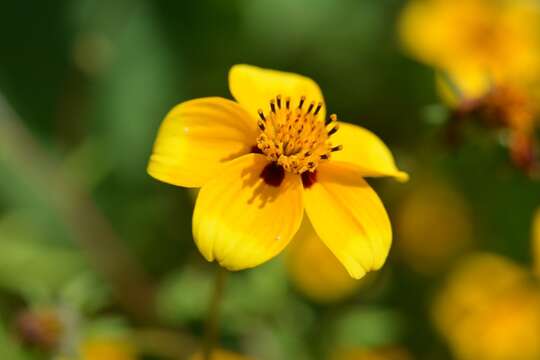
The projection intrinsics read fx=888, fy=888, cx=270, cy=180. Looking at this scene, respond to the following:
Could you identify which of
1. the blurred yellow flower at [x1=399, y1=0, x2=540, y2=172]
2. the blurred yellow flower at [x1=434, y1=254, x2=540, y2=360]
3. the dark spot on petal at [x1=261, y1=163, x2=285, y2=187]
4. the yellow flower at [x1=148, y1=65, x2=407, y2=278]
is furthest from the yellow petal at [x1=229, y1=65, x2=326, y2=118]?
the blurred yellow flower at [x1=399, y1=0, x2=540, y2=172]

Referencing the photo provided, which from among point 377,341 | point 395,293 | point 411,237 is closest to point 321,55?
point 411,237

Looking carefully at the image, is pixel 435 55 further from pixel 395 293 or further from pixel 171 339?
pixel 171 339

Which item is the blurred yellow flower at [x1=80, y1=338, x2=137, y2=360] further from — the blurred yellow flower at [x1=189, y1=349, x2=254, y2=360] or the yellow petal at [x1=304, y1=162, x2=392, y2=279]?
the yellow petal at [x1=304, y1=162, x2=392, y2=279]

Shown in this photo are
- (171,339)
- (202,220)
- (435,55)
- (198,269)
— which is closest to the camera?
(202,220)

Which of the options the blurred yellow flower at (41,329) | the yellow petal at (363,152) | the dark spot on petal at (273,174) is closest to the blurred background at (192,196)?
the blurred yellow flower at (41,329)

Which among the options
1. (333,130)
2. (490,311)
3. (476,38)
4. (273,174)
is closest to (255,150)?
(273,174)

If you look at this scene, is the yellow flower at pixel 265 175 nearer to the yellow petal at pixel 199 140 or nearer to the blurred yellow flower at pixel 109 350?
the yellow petal at pixel 199 140
